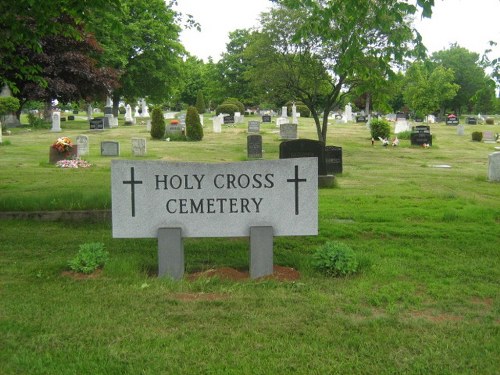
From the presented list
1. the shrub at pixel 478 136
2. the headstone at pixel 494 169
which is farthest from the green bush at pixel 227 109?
the headstone at pixel 494 169

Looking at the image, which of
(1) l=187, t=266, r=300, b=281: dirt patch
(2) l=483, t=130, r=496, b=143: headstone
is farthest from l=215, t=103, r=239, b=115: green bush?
(1) l=187, t=266, r=300, b=281: dirt patch

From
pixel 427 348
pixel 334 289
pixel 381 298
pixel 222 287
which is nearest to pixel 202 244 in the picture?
pixel 222 287

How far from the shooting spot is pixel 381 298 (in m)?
5.03

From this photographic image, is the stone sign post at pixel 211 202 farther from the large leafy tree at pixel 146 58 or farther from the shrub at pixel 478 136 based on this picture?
the large leafy tree at pixel 146 58

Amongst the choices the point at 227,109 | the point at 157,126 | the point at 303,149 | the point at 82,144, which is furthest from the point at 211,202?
the point at 227,109

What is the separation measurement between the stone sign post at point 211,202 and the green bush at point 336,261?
0.32m

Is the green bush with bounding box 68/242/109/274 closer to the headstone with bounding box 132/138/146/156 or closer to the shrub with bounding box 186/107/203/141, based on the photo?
the headstone with bounding box 132/138/146/156

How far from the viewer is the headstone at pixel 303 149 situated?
14547mm

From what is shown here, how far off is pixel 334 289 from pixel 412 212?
15.2 ft

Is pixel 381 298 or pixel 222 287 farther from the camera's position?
pixel 222 287

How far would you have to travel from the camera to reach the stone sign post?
5.75m

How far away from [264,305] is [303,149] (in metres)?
10.0

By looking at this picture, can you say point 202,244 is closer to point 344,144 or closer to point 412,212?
point 412,212

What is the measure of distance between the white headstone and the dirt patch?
413 mm
